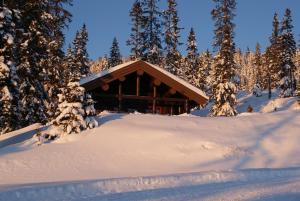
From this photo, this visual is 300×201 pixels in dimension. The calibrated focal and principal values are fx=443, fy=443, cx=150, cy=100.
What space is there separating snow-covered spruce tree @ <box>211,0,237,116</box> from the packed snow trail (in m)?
25.8

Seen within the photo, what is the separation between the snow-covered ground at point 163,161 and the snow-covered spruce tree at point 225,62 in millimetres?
13516

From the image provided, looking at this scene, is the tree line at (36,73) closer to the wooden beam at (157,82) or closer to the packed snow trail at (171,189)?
the wooden beam at (157,82)

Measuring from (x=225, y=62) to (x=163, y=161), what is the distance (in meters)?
Result: 23.6

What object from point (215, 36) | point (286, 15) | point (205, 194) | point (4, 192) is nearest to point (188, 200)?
point (205, 194)

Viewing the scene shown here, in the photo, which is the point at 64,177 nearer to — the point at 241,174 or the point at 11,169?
the point at 11,169

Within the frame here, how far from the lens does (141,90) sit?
1174 inches

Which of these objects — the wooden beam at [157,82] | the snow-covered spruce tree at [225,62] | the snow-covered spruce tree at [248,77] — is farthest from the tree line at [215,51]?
the snow-covered spruce tree at [248,77]

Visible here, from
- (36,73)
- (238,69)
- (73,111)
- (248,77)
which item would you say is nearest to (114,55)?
(238,69)

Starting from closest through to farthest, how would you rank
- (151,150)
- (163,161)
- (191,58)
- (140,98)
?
(163,161), (151,150), (140,98), (191,58)

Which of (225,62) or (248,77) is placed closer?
(225,62)

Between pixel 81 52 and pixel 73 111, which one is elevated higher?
pixel 81 52

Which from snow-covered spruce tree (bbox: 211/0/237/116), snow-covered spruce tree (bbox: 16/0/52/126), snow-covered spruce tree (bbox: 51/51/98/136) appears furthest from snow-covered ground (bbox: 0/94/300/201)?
→ snow-covered spruce tree (bbox: 211/0/237/116)

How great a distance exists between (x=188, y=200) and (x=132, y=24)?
39381 millimetres

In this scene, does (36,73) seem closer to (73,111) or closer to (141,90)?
(141,90)
